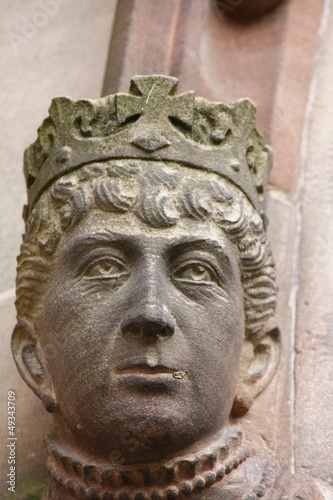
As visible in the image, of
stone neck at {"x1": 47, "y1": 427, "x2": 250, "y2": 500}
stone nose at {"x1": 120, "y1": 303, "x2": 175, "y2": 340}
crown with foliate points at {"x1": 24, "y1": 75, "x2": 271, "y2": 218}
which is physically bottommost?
stone neck at {"x1": 47, "y1": 427, "x2": 250, "y2": 500}

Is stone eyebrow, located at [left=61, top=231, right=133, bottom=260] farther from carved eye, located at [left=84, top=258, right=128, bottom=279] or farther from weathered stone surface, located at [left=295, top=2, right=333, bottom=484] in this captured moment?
weathered stone surface, located at [left=295, top=2, right=333, bottom=484]

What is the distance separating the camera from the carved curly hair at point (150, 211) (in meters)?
2.32

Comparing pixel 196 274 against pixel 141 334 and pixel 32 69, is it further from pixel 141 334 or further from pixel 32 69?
pixel 32 69

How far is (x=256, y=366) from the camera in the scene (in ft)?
8.41

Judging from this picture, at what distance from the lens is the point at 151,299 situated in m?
2.13

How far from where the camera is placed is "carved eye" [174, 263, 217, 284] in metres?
2.29

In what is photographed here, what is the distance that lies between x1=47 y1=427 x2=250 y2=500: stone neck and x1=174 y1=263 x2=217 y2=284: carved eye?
45 cm

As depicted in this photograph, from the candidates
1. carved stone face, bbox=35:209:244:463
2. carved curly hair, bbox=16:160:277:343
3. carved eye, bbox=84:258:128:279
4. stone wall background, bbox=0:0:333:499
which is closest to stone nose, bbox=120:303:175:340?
carved stone face, bbox=35:209:244:463

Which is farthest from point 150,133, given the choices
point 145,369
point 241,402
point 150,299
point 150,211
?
point 241,402

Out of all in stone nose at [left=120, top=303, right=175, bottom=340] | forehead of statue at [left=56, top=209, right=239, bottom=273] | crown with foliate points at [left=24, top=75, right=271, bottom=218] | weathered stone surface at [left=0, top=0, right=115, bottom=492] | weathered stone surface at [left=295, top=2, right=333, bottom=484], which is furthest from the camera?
weathered stone surface at [left=0, top=0, right=115, bottom=492]

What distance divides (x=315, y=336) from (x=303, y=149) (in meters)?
0.84

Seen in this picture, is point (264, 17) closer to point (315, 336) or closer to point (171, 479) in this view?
point (315, 336)

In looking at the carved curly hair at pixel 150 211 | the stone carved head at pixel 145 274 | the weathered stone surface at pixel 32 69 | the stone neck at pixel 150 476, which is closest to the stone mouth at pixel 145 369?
the stone carved head at pixel 145 274

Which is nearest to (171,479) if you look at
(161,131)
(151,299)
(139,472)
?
(139,472)
